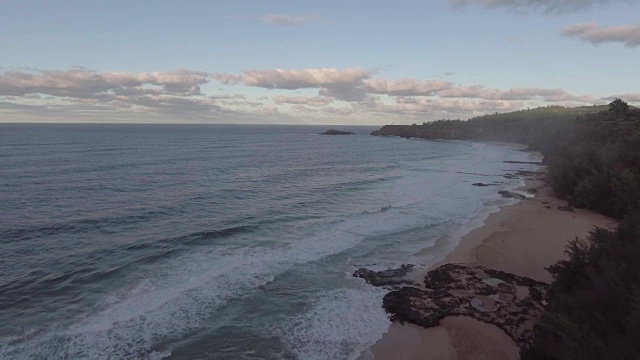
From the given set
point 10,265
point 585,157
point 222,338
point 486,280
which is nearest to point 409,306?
point 486,280

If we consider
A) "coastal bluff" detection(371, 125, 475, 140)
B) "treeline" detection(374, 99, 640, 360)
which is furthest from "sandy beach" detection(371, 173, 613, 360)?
"coastal bluff" detection(371, 125, 475, 140)

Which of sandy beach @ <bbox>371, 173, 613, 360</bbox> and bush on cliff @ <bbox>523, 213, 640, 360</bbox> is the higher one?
bush on cliff @ <bbox>523, 213, 640, 360</bbox>

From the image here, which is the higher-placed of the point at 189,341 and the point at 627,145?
the point at 627,145

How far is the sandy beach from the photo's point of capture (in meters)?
12.9

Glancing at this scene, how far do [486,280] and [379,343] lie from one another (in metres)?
6.70

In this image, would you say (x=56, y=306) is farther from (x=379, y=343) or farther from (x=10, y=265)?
(x=379, y=343)

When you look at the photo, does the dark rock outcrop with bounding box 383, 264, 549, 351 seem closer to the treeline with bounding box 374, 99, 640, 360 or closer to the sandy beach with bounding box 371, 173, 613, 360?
the sandy beach with bounding box 371, 173, 613, 360

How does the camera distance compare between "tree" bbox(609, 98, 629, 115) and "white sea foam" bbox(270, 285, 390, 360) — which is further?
"tree" bbox(609, 98, 629, 115)

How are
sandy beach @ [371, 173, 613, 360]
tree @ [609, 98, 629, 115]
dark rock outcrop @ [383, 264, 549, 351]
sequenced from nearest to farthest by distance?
sandy beach @ [371, 173, 613, 360] → dark rock outcrop @ [383, 264, 549, 351] → tree @ [609, 98, 629, 115]

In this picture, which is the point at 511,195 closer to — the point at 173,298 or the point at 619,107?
the point at 173,298

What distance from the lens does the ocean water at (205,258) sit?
536 inches

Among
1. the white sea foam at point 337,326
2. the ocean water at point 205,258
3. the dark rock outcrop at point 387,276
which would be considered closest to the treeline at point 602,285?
the white sea foam at point 337,326

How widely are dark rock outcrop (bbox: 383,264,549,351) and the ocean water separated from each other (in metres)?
1.13

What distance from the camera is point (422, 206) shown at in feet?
111
